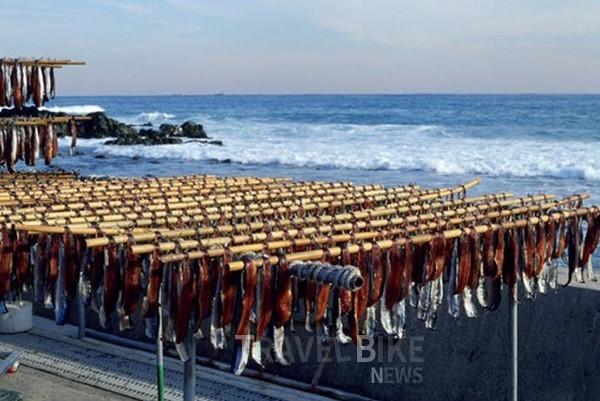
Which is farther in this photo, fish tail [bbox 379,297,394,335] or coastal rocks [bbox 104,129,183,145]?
coastal rocks [bbox 104,129,183,145]

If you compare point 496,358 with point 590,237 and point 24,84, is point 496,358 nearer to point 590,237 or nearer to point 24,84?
point 590,237

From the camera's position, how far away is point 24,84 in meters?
15.1

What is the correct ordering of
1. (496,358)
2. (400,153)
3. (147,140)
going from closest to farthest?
(496,358)
(400,153)
(147,140)

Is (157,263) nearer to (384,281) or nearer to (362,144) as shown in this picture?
(384,281)

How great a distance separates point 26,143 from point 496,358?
33.2ft

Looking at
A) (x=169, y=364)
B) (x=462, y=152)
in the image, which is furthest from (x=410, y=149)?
(x=169, y=364)

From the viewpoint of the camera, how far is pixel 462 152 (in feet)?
162

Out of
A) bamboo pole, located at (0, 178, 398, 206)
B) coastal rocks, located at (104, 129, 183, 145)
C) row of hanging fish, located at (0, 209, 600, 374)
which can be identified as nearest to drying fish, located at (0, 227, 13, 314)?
row of hanging fish, located at (0, 209, 600, 374)

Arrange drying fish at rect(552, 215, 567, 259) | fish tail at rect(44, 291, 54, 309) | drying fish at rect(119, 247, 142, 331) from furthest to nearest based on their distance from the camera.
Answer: drying fish at rect(552, 215, 567, 259), fish tail at rect(44, 291, 54, 309), drying fish at rect(119, 247, 142, 331)

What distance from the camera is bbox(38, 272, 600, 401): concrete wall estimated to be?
9203 millimetres

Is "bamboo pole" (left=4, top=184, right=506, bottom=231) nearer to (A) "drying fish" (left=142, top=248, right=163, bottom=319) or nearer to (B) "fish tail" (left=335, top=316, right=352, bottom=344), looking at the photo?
(A) "drying fish" (left=142, top=248, right=163, bottom=319)

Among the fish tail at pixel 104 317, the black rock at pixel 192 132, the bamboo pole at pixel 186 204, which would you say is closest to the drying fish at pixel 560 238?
the bamboo pole at pixel 186 204

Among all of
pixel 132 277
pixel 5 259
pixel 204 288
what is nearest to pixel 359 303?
pixel 204 288

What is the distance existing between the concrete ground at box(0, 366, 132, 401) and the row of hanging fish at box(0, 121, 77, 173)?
5084 millimetres
